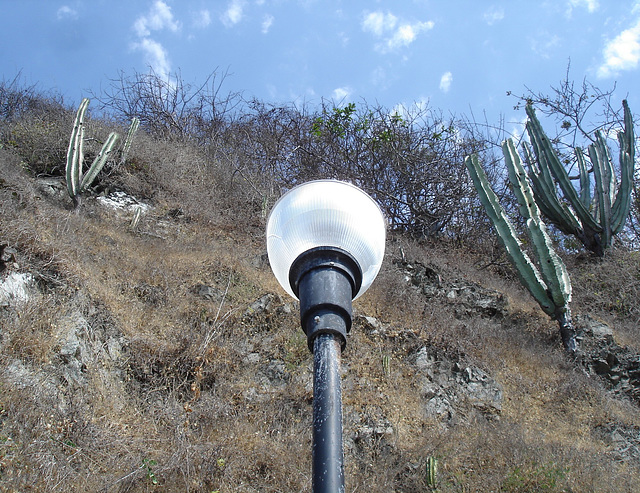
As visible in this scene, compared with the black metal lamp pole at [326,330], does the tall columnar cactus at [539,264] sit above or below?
above

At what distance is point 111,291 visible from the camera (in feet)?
19.1

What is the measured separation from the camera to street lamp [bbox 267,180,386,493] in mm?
1412

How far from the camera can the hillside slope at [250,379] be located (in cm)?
397

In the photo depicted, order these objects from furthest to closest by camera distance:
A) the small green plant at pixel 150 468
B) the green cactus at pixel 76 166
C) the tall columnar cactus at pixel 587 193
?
the tall columnar cactus at pixel 587 193
the green cactus at pixel 76 166
the small green plant at pixel 150 468

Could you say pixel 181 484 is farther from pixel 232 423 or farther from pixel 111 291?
pixel 111 291

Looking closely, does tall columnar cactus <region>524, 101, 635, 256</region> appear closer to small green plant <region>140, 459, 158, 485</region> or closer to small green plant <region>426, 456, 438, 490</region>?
small green plant <region>426, 456, 438, 490</region>

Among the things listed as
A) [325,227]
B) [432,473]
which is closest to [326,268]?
[325,227]

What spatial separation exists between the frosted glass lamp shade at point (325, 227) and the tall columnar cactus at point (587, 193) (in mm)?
8192

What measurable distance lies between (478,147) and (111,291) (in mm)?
8893

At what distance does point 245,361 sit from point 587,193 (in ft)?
23.4

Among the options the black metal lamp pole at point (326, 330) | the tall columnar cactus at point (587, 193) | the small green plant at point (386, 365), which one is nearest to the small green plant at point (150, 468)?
the small green plant at point (386, 365)

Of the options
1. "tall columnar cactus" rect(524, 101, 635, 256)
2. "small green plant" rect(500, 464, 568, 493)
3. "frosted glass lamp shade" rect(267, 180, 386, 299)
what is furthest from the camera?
"tall columnar cactus" rect(524, 101, 635, 256)

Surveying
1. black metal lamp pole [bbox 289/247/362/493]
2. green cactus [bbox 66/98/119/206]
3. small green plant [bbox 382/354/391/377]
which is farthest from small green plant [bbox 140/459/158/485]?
green cactus [bbox 66/98/119/206]

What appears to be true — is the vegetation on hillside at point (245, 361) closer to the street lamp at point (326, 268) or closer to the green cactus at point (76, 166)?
the green cactus at point (76, 166)
